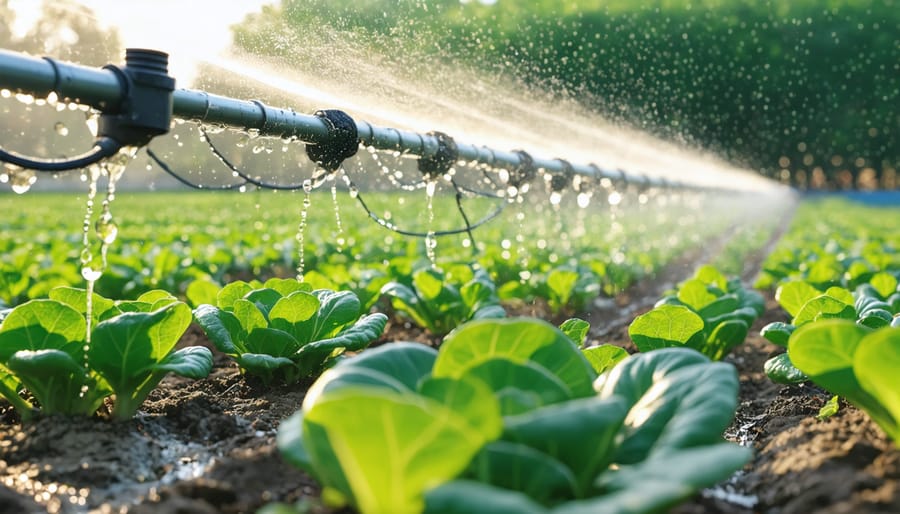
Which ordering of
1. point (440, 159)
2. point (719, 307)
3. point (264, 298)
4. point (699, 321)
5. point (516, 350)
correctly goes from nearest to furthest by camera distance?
point (516, 350), point (699, 321), point (264, 298), point (719, 307), point (440, 159)

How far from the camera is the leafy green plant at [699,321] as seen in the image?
2.72 meters

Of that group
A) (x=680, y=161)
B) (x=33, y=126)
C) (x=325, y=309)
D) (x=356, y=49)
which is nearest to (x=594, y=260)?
(x=356, y=49)

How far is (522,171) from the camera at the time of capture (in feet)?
19.6

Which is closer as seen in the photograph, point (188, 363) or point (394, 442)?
point (394, 442)

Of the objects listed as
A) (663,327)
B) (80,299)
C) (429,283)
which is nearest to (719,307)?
(663,327)

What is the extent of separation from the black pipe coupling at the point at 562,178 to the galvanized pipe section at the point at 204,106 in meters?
1.79

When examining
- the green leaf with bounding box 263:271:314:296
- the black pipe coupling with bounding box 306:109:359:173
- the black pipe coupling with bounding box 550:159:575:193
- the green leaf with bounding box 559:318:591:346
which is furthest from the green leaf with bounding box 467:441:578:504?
the black pipe coupling with bounding box 550:159:575:193

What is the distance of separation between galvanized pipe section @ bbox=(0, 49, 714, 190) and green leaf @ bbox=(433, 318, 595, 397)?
50.8 inches

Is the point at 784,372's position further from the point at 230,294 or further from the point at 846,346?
the point at 230,294

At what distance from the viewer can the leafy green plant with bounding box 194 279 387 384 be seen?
2740 millimetres

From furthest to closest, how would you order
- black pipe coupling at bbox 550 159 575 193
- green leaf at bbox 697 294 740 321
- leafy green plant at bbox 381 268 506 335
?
black pipe coupling at bbox 550 159 575 193, leafy green plant at bbox 381 268 506 335, green leaf at bbox 697 294 740 321

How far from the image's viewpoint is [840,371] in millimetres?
1832

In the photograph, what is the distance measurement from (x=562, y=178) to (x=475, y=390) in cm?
572

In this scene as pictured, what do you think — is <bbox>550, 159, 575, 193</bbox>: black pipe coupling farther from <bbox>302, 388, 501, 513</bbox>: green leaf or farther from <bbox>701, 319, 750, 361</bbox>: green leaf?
<bbox>302, 388, 501, 513</bbox>: green leaf
